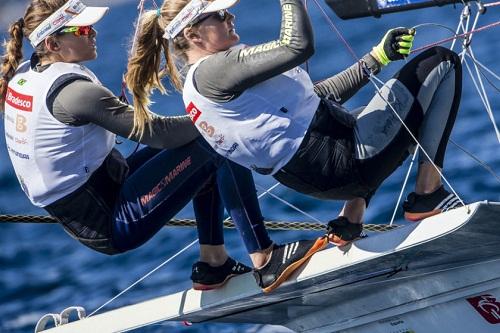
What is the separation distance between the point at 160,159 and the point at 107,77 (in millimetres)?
4315

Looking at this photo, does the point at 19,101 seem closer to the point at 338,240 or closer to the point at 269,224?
the point at 338,240

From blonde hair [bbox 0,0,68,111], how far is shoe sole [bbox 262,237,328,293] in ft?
2.67

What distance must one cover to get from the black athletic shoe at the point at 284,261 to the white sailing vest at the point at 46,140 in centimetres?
50

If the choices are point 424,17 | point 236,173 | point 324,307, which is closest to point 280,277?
point 236,173

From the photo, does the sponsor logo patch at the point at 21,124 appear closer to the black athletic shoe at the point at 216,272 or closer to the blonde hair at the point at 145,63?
the blonde hair at the point at 145,63

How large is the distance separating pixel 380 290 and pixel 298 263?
1.28 ft

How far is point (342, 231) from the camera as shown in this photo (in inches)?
138

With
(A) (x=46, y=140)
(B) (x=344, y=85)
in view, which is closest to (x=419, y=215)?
(B) (x=344, y=85)

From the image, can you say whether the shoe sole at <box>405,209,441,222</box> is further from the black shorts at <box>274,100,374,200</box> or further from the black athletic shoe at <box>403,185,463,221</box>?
the black shorts at <box>274,100,374,200</box>

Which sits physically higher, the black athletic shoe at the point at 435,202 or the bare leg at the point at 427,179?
the bare leg at the point at 427,179

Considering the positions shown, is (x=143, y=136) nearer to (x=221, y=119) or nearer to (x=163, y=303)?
(x=221, y=119)

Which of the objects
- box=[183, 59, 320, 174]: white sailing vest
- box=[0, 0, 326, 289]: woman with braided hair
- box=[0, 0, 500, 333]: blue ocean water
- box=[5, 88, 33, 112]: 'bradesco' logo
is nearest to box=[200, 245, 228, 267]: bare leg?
box=[0, 0, 326, 289]: woman with braided hair

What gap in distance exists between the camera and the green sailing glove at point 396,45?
11.1ft

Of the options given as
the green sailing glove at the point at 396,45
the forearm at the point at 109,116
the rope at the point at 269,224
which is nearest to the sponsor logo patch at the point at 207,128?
the forearm at the point at 109,116
